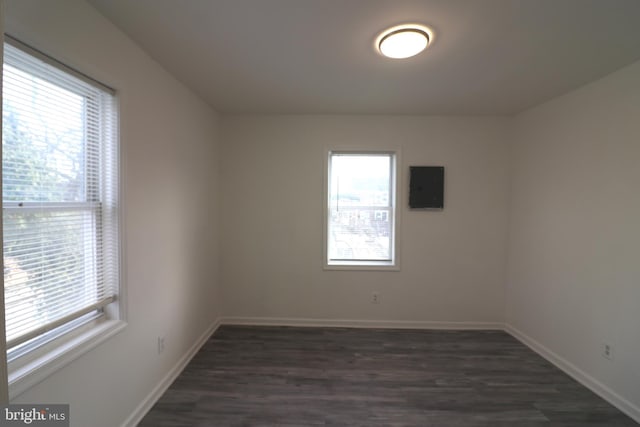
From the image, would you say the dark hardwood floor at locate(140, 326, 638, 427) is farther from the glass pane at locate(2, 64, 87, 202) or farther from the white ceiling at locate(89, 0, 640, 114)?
the white ceiling at locate(89, 0, 640, 114)

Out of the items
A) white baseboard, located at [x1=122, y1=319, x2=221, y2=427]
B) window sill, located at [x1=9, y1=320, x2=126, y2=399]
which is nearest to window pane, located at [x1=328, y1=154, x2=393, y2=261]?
white baseboard, located at [x1=122, y1=319, x2=221, y2=427]

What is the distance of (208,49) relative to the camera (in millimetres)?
1851

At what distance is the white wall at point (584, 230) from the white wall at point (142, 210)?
3528 mm

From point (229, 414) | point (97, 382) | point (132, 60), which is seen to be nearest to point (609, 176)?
point (229, 414)

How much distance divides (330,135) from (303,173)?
56 cm

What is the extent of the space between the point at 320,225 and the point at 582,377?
8.99 ft

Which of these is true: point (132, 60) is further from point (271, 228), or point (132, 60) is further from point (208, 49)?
point (271, 228)

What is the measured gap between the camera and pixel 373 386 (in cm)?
221

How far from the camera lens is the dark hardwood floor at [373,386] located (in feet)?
6.22

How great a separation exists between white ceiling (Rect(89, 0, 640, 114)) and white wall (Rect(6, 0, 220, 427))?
0.20 meters

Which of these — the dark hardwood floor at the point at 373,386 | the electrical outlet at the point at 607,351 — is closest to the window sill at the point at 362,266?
the dark hardwood floor at the point at 373,386

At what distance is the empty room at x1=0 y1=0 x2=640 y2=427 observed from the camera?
1.39 meters

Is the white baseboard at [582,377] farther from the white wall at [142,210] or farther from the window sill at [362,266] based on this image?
the white wall at [142,210]

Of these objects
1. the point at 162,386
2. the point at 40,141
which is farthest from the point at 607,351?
the point at 40,141
